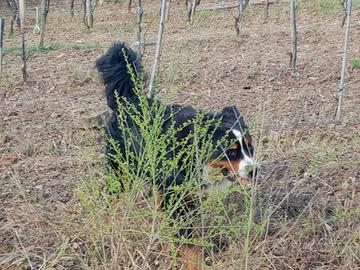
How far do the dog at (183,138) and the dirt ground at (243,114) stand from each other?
16 cm

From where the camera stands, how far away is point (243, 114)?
18.3 feet

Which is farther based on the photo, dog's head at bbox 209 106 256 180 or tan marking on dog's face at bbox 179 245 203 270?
dog's head at bbox 209 106 256 180

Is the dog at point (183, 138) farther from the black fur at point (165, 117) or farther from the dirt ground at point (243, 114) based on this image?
the dirt ground at point (243, 114)

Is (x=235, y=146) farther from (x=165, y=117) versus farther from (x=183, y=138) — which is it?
(x=165, y=117)

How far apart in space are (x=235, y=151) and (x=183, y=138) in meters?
0.30

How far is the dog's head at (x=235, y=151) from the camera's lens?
123 inches

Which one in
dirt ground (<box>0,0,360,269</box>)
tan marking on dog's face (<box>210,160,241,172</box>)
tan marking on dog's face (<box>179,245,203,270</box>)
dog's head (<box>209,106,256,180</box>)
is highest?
dog's head (<box>209,106,256,180</box>)

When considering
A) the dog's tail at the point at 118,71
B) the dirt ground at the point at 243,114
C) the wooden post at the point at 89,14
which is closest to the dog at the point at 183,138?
the dog's tail at the point at 118,71

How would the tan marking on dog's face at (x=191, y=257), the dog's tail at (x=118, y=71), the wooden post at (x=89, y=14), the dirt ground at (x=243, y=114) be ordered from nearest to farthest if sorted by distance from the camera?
1. the tan marking on dog's face at (x=191, y=257)
2. the dirt ground at (x=243, y=114)
3. the dog's tail at (x=118, y=71)
4. the wooden post at (x=89, y=14)

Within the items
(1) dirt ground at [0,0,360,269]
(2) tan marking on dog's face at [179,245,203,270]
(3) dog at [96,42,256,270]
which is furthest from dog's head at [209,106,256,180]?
(2) tan marking on dog's face at [179,245,203,270]

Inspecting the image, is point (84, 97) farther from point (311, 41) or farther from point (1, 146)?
point (311, 41)

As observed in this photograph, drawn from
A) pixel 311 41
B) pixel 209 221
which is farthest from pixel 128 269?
pixel 311 41

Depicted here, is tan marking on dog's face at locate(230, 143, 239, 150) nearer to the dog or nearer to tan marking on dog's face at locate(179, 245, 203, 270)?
the dog

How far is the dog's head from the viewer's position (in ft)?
10.2
